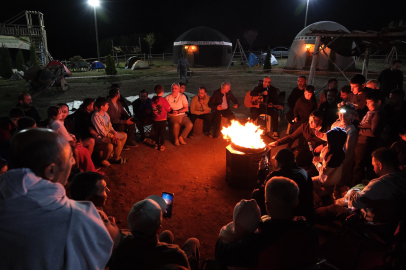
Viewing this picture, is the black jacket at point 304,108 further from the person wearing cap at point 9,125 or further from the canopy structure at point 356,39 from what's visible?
the person wearing cap at point 9,125

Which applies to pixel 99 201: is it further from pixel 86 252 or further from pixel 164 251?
pixel 86 252

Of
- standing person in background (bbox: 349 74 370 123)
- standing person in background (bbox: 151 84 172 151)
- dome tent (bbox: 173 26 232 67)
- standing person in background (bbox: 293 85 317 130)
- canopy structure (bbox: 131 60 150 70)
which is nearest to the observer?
standing person in background (bbox: 349 74 370 123)

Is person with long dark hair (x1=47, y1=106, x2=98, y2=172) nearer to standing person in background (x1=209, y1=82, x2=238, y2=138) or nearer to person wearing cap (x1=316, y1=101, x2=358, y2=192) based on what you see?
standing person in background (x1=209, y1=82, x2=238, y2=138)

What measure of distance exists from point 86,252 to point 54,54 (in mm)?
57458

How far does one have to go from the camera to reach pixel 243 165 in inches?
203

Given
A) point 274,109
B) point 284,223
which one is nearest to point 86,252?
point 284,223

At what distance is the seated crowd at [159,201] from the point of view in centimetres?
135

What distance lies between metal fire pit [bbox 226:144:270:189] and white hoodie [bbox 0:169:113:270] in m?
3.89

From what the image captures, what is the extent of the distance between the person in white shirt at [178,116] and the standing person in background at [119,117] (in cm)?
111

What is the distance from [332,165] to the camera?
14.9ft

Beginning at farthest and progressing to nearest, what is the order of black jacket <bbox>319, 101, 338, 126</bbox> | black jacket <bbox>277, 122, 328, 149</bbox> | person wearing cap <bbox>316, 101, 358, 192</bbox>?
black jacket <bbox>319, 101, 338, 126</bbox> → black jacket <bbox>277, 122, 328, 149</bbox> → person wearing cap <bbox>316, 101, 358, 192</bbox>

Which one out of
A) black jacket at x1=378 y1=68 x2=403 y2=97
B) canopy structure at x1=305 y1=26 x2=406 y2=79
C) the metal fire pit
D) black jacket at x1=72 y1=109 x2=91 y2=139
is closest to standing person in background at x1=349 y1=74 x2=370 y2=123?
black jacket at x1=378 y1=68 x2=403 y2=97

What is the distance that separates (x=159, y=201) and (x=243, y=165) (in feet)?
7.76

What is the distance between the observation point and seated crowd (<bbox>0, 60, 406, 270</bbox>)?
1354 millimetres
